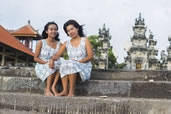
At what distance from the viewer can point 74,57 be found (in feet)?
11.5

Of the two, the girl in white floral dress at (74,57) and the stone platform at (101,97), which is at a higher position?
the girl in white floral dress at (74,57)

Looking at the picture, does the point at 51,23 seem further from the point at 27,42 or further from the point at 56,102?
the point at 27,42

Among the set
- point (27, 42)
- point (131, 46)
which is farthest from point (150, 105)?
point (131, 46)

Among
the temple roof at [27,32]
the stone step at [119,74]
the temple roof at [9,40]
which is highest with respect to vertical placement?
the temple roof at [27,32]

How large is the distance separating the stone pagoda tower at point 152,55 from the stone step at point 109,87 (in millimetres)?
36543

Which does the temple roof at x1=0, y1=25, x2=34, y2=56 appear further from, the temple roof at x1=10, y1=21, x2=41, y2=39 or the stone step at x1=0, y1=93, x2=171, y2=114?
the stone step at x1=0, y1=93, x2=171, y2=114

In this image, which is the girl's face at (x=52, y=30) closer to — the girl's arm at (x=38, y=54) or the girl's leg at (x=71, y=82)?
the girl's arm at (x=38, y=54)

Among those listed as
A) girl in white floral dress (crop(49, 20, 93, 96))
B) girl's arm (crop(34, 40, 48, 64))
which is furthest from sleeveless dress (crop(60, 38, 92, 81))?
girl's arm (crop(34, 40, 48, 64))

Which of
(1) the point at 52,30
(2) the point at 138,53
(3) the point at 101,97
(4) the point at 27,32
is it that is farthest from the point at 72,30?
(2) the point at 138,53

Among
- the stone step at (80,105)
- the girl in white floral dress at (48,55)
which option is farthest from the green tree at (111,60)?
the stone step at (80,105)

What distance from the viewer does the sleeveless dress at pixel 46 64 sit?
336 cm

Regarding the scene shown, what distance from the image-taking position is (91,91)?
3424 mm

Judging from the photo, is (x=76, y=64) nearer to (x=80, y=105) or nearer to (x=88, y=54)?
(x=88, y=54)

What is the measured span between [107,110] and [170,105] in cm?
64
